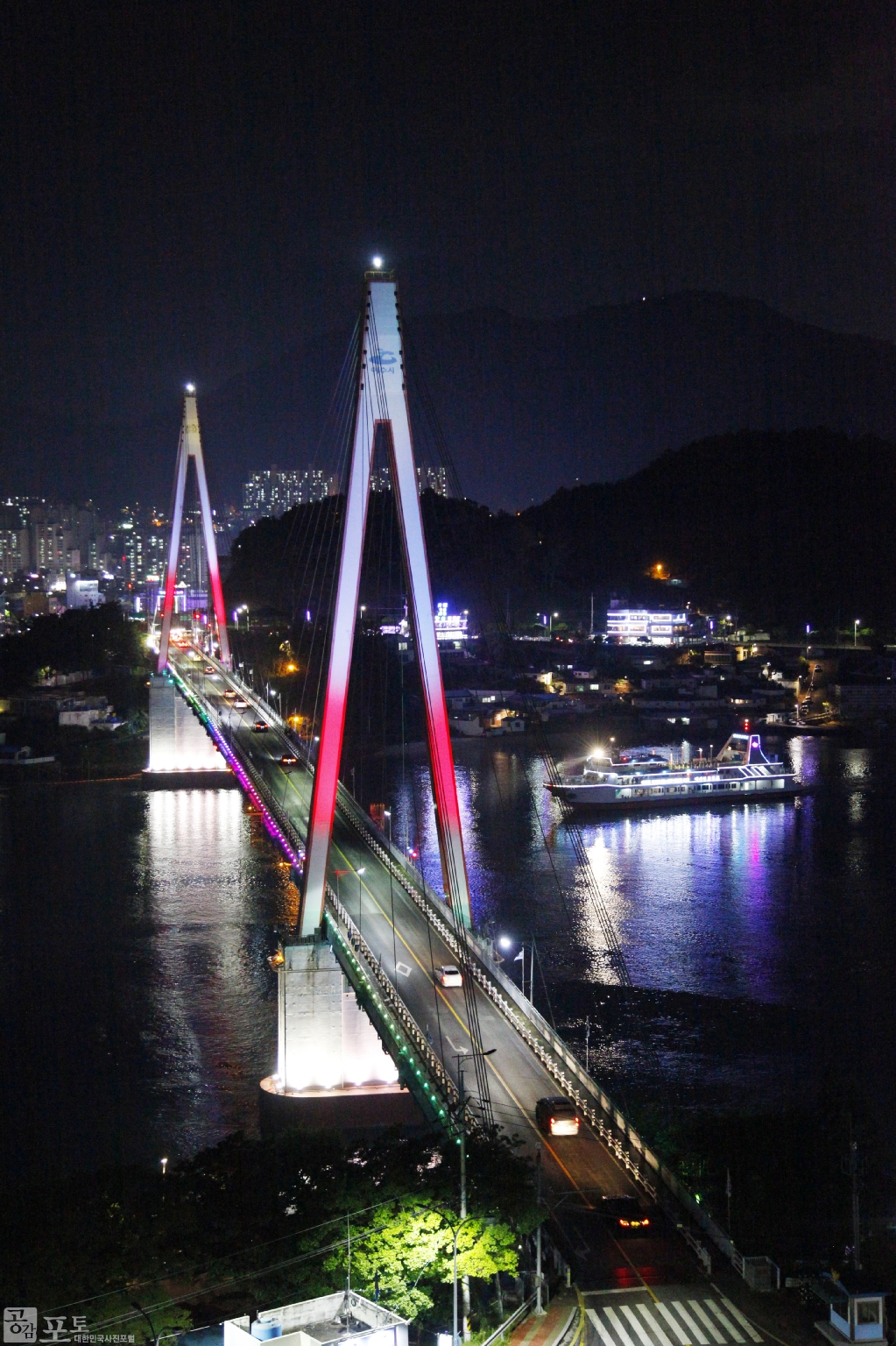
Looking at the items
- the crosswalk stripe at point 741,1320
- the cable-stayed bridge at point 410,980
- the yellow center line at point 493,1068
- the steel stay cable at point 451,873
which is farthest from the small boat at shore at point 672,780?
the crosswalk stripe at point 741,1320

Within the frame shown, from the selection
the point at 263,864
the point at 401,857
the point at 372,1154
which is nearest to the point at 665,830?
the point at 263,864

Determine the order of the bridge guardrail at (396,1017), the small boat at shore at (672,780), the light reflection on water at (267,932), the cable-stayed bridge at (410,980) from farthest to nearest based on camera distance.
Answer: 1. the small boat at shore at (672,780)
2. the light reflection on water at (267,932)
3. the bridge guardrail at (396,1017)
4. the cable-stayed bridge at (410,980)

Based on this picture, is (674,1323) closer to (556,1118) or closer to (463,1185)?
(463,1185)

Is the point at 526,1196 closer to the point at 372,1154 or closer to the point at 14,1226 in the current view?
the point at 372,1154

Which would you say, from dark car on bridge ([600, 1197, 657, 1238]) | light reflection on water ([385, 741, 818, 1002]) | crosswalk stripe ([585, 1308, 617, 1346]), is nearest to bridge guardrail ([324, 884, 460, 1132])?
dark car on bridge ([600, 1197, 657, 1238])

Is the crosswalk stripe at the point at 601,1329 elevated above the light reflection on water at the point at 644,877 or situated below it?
above

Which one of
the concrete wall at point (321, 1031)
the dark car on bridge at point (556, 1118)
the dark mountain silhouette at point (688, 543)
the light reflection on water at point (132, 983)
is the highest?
the dark mountain silhouette at point (688, 543)

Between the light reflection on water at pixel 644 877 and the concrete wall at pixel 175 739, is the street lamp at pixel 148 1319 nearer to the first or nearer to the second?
the light reflection on water at pixel 644 877

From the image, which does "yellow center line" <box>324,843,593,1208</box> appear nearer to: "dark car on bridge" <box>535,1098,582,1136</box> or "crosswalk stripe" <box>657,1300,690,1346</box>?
"dark car on bridge" <box>535,1098,582,1136</box>
